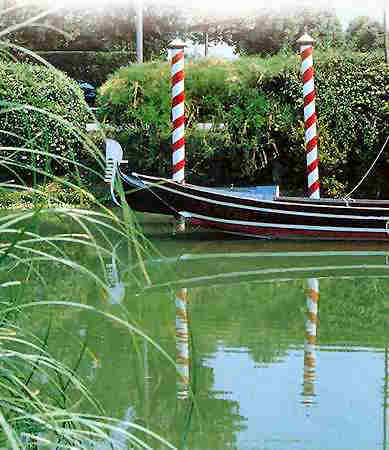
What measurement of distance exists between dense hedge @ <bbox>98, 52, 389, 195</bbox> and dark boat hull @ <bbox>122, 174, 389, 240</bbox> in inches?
83.3

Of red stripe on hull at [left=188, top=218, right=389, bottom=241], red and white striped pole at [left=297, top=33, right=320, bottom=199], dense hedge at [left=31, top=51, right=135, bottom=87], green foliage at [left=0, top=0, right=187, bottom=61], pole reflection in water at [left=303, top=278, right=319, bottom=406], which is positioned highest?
green foliage at [left=0, top=0, right=187, bottom=61]

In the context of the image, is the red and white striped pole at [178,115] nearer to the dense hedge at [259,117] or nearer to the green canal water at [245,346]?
the green canal water at [245,346]

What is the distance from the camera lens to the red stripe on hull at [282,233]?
9484mm

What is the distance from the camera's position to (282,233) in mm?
9664

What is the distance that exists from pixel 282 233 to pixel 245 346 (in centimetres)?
434

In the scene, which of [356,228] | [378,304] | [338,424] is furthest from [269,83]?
[338,424]

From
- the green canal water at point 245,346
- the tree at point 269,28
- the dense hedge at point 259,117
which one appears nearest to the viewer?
the green canal water at point 245,346

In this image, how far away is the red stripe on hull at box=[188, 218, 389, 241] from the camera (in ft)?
31.1

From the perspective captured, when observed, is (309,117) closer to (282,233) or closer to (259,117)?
(282,233)

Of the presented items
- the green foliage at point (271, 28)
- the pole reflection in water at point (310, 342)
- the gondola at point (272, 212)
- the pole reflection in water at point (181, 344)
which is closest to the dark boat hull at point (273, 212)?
the gondola at point (272, 212)

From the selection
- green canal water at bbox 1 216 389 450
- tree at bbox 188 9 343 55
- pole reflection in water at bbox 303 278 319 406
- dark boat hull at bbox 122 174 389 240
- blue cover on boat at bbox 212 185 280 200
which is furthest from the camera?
tree at bbox 188 9 343 55

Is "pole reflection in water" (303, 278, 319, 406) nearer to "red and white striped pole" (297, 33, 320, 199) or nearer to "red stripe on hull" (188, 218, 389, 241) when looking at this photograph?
"red stripe on hull" (188, 218, 389, 241)

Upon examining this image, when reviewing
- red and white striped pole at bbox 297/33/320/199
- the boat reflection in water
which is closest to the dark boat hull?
red and white striped pole at bbox 297/33/320/199

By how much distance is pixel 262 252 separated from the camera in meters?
9.00
